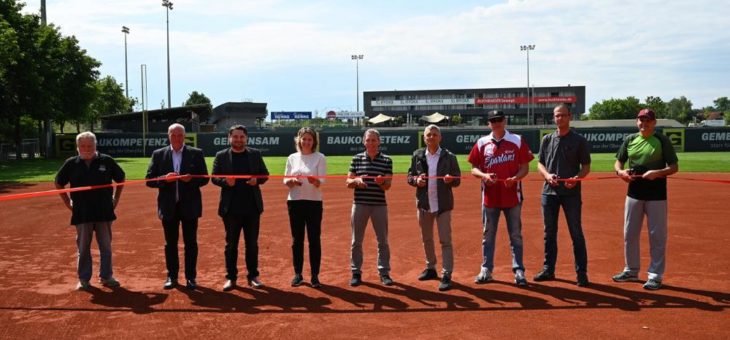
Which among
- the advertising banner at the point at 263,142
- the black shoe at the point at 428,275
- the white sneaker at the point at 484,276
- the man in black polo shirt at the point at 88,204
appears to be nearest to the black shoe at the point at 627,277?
the white sneaker at the point at 484,276

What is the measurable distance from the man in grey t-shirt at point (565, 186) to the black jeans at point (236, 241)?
328 cm

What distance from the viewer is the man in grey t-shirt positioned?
6.67 meters

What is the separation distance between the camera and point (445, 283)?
6.52m

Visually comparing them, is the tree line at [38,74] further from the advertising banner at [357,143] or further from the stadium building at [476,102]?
the stadium building at [476,102]

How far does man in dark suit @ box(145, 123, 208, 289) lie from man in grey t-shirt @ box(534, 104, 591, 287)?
3991 mm

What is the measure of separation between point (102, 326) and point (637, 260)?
18.6 feet

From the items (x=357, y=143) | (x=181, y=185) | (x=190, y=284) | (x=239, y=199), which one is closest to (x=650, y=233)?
(x=239, y=199)

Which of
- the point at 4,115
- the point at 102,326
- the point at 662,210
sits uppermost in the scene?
the point at 4,115

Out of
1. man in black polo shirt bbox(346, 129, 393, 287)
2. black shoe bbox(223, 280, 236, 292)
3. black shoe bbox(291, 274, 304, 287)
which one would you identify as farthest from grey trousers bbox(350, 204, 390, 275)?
black shoe bbox(223, 280, 236, 292)

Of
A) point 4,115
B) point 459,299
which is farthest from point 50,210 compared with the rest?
point 4,115

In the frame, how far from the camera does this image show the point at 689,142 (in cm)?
3925

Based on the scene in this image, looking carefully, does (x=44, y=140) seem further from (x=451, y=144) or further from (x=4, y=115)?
(x=451, y=144)

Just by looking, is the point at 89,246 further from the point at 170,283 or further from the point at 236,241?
the point at 236,241

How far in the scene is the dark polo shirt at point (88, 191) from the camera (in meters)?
6.74
